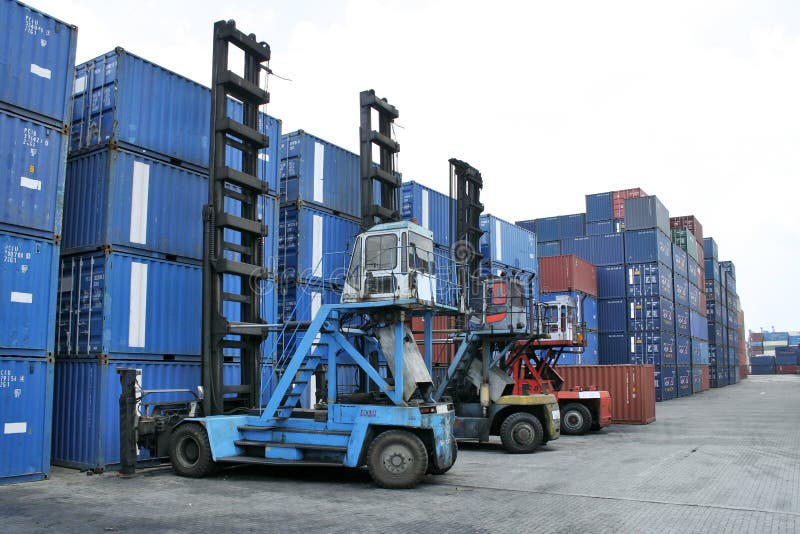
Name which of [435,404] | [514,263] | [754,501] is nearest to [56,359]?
[435,404]

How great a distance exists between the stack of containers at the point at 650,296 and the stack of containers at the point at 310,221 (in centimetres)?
2543

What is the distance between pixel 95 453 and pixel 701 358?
5008 centimetres

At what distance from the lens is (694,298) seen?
51.0 m

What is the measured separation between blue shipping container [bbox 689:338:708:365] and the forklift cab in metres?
40.7

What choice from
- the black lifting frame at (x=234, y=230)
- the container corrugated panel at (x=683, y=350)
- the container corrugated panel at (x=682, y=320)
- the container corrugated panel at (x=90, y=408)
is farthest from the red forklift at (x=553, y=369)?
the container corrugated panel at (x=682, y=320)

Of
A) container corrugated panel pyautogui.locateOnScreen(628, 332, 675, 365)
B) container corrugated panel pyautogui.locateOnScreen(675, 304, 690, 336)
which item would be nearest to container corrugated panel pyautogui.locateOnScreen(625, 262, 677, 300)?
container corrugated panel pyautogui.locateOnScreen(628, 332, 675, 365)

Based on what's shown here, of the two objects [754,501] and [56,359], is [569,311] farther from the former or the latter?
[56,359]

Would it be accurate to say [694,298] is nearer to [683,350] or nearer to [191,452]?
[683,350]

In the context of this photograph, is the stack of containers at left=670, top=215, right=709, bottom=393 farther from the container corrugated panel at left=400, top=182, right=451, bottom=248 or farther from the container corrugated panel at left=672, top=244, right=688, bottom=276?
the container corrugated panel at left=400, top=182, right=451, bottom=248

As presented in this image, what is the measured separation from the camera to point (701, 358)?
173ft

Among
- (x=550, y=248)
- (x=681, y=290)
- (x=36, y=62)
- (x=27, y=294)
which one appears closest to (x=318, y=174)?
(x=36, y=62)

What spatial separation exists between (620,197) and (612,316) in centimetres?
1089

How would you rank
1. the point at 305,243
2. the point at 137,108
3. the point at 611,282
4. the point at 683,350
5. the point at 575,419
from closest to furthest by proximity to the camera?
the point at 137,108 < the point at 305,243 < the point at 575,419 < the point at 611,282 < the point at 683,350

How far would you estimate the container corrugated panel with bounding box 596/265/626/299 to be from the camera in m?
40.6
